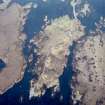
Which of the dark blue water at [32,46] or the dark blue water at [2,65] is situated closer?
the dark blue water at [32,46]

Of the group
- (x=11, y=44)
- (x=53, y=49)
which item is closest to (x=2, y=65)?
(x=11, y=44)

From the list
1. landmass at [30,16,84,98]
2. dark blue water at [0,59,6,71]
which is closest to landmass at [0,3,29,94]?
dark blue water at [0,59,6,71]

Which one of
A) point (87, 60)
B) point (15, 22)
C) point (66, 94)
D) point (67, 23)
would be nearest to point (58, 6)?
point (67, 23)

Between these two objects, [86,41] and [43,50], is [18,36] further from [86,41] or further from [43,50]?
[86,41]

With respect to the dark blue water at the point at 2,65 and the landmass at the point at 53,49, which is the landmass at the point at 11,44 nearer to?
the dark blue water at the point at 2,65

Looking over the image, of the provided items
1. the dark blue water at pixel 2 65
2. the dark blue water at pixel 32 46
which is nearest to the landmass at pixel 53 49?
the dark blue water at pixel 32 46
